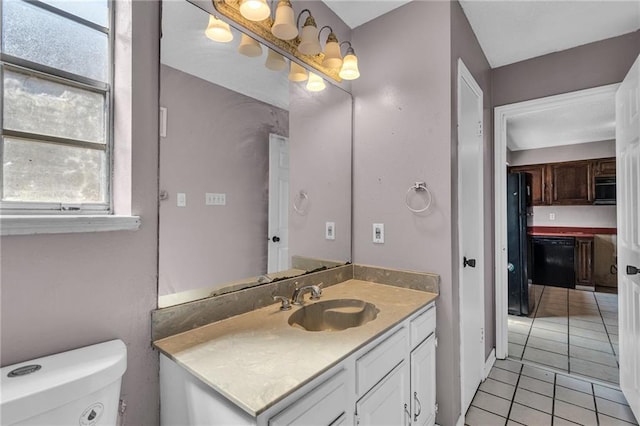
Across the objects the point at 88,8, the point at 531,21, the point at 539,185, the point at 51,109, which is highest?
the point at 531,21

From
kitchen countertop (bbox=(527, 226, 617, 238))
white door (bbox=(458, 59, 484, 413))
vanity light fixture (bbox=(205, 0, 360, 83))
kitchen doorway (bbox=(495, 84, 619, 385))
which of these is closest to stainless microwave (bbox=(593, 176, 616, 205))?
kitchen countertop (bbox=(527, 226, 617, 238))

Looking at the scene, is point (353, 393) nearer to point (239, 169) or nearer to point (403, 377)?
point (403, 377)

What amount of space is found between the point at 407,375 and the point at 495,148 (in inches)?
81.2

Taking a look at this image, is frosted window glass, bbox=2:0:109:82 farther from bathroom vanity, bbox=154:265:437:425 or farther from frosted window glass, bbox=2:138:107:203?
bathroom vanity, bbox=154:265:437:425

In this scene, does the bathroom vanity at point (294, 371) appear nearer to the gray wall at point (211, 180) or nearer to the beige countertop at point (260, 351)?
the beige countertop at point (260, 351)

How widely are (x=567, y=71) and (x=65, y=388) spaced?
130 inches

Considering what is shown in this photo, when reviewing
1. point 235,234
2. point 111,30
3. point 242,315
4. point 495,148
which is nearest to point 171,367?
point 242,315

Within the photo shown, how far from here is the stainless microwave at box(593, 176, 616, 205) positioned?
461 cm

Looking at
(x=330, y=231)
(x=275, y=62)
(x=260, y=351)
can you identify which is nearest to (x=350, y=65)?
(x=275, y=62)

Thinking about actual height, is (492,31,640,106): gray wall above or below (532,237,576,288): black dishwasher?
above

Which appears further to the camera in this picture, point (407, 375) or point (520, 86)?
point (520, 86)

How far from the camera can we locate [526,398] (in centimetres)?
203

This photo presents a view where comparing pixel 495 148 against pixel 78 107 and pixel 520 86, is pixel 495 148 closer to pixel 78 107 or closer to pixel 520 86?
pixel 520 86

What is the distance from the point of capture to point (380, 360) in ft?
3.81
